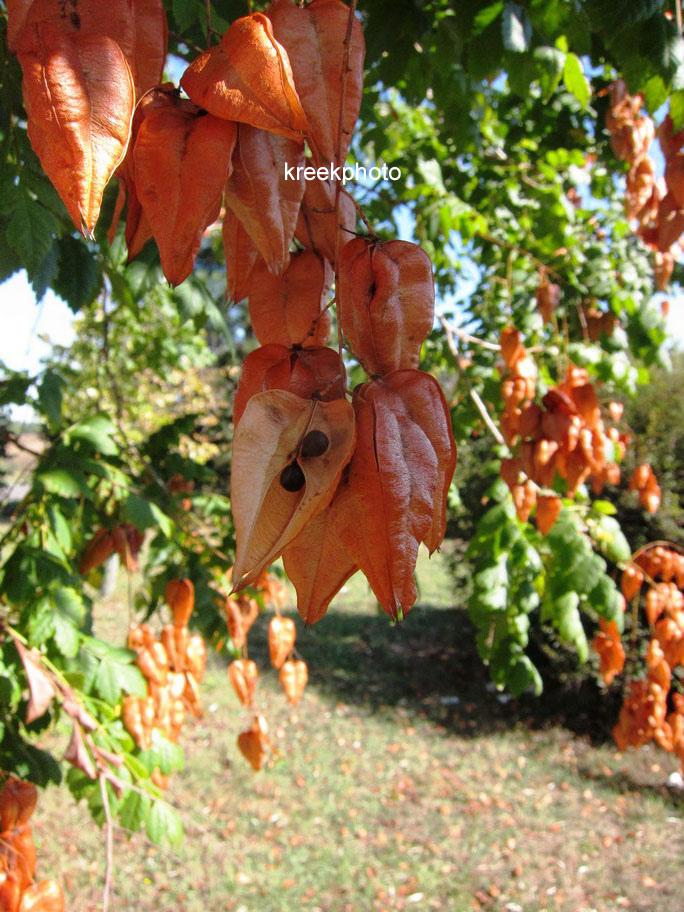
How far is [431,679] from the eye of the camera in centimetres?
678

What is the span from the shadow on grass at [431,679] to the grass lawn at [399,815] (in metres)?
0.02

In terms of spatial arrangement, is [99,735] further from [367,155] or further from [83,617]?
[367,155]

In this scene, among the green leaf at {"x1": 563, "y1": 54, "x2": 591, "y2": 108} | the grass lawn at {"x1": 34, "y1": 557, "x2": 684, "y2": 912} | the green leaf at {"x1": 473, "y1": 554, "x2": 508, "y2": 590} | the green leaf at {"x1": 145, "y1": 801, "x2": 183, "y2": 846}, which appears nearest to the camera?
the green leaf at {"x1": 145, "y1": 801, "x2": 183, "y2": 846}

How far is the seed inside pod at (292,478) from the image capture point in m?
0.49

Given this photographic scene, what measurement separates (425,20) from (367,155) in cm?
220

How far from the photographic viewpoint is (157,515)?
7.63ft

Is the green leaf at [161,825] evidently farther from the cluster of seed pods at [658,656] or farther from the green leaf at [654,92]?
the green leaf at [654,92]

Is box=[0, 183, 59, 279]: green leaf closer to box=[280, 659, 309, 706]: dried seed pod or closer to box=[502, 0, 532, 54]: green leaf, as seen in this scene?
box=[502, 0, 532, 54]: green leaf

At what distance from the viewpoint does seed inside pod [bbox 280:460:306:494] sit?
0.49 meters

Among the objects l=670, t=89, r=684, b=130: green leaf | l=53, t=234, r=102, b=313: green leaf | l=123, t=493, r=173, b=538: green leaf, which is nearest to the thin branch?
l=123, t=493, r=173, b=538: green leaf

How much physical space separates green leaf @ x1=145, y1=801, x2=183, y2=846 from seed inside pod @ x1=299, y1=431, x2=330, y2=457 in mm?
1800

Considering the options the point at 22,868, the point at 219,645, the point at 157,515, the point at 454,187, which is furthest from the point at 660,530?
the point at 22,868

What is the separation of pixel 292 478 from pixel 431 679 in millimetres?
6690

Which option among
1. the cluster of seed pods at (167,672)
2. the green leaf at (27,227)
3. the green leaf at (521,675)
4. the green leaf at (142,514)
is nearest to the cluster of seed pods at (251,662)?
the cluster of seed pods at (167,672)
